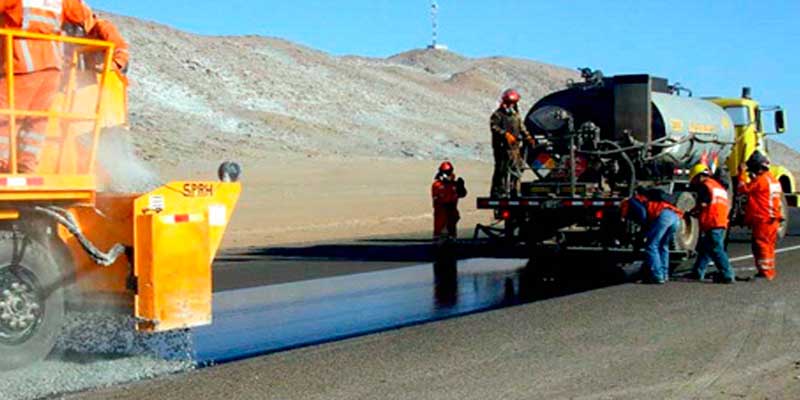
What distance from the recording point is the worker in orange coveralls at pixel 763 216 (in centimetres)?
1400

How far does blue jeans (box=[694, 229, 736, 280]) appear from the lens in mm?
13603

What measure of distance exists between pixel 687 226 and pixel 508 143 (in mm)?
2766

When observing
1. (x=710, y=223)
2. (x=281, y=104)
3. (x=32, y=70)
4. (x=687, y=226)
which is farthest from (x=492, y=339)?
(x=281, y=104)

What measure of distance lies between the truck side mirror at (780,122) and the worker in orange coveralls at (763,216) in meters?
7.27

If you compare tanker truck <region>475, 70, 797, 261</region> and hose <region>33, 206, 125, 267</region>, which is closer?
hose <region>33, 206, 125, 267</region>

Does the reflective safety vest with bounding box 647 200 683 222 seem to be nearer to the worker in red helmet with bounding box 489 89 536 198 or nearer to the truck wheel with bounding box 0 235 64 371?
the worker in red helmet with bounding box 489 89 536 198

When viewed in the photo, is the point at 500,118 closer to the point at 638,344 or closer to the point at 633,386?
the point at 638,344

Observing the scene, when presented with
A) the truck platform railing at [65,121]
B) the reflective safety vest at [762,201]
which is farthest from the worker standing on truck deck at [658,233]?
the truck platform railing at [65,121]

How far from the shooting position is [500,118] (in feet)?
54.6

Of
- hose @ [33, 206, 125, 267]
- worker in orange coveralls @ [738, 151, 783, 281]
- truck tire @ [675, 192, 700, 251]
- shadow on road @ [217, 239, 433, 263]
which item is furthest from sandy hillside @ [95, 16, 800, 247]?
truck tire @ [675, 192, 700, 251]

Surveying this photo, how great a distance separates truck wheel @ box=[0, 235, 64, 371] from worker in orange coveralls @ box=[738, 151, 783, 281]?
8.80m

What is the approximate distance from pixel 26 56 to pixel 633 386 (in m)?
4.72

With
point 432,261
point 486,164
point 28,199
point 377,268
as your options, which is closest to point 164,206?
point 28,199

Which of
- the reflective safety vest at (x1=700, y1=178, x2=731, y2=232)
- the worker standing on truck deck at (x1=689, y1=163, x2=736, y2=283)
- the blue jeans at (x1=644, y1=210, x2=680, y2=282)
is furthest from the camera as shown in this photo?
the reflective safety vest at (x1=700, y1=178, x2=731, y2=232)
